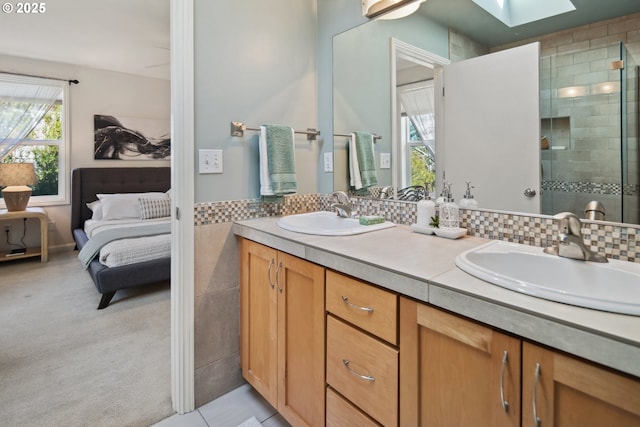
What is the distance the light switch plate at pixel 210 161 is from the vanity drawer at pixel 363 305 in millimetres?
838

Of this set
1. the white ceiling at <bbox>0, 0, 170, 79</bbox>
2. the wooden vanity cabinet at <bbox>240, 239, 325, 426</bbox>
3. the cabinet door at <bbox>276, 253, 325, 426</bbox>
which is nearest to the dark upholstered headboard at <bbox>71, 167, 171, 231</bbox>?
the white ceiling at <bbox>0, 0, 170, 79</bbox>

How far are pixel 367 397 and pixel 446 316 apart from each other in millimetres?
418

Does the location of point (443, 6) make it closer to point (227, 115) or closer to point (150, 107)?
point (227, 115)

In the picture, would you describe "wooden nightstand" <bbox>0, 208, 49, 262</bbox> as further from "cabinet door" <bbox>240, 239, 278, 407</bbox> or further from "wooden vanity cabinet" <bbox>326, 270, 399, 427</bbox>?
"wooden vanity cabinet" <bbox>326, 270, 399, 427</bbox>

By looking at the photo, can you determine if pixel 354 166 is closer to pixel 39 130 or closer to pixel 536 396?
pixel 536 396

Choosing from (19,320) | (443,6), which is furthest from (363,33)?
(19,320)

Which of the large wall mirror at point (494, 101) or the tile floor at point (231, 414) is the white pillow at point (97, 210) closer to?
the tile floor at point (231, 414)

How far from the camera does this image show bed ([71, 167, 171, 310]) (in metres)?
2.79

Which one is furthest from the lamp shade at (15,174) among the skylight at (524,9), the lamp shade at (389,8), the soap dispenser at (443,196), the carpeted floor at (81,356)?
the skylight at (524,9)

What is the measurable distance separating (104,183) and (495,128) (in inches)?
189

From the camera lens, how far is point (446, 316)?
0.83m

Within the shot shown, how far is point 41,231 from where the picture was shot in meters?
4.04

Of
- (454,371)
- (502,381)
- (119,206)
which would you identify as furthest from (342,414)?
(119,206)

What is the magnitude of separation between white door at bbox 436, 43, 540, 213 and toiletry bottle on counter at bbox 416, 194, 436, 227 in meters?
0.12
